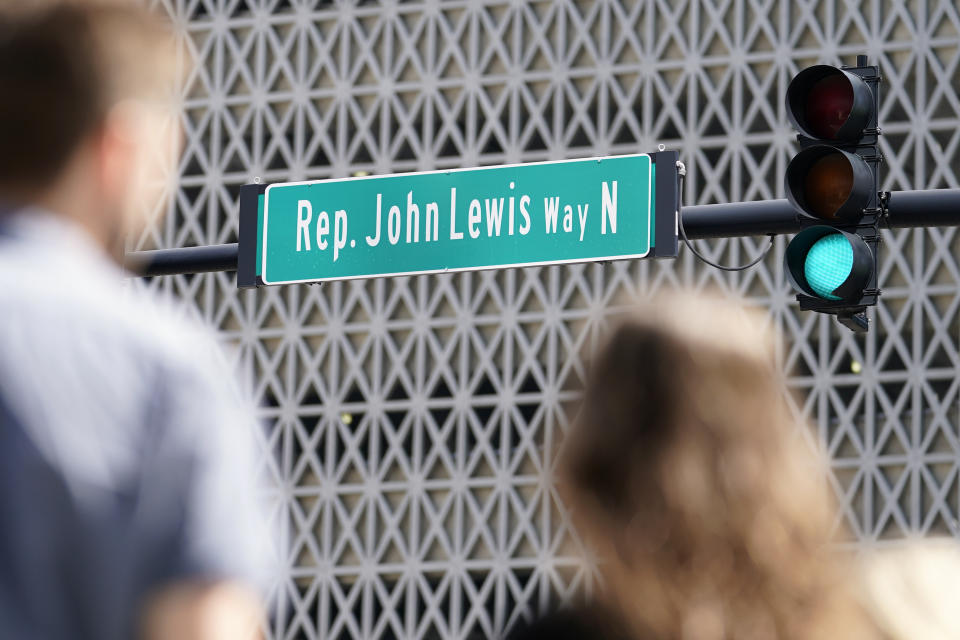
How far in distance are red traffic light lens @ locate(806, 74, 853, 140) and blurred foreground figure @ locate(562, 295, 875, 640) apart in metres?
5.20

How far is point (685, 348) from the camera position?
Answer: 2709mm

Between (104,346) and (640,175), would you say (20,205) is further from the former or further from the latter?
(640,175)

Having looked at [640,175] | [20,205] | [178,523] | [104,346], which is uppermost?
[640,175]

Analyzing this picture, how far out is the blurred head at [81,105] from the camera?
7.13 feet

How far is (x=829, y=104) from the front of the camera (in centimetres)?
780

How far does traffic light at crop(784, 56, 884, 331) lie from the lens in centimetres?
777

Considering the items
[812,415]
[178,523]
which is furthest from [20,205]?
[812,415]

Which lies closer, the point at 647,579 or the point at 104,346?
the point at 104,346

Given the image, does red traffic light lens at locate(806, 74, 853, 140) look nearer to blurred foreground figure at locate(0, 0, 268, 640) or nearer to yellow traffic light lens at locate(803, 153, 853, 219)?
yellow traffic light lens at locate(803, 153, 853, 219)

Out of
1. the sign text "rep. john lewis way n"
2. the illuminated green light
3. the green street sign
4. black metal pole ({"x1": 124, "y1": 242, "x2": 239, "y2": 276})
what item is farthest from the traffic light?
black metal pole ({"x1": 124, "y1": 242, "x2": 239, "y2": 276})

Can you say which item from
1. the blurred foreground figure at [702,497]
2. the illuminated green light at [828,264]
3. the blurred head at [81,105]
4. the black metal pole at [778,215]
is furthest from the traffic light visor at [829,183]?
the blurred head at [81,105]

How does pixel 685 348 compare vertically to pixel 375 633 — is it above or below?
below

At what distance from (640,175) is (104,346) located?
23.4 feet

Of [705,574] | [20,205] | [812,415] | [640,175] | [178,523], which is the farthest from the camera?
[812,415]
